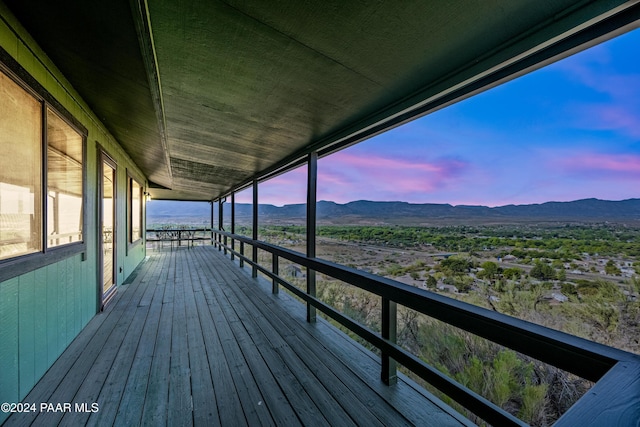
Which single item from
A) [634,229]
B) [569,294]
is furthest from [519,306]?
[634,229]

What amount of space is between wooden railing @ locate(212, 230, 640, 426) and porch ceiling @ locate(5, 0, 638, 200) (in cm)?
123

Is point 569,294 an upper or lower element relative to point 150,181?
lower

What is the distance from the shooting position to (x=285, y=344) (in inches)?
105

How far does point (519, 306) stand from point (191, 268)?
656 centimetres

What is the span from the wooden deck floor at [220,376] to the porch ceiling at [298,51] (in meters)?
2.09

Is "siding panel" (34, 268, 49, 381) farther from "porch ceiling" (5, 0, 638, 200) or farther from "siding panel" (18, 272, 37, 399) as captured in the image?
"porch ceiling" (5, 0, 638, 200)

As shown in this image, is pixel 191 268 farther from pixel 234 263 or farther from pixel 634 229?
pixel 634 229

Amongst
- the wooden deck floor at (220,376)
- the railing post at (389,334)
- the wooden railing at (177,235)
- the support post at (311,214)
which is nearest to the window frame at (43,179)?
the wooden deck floor at (220,376)

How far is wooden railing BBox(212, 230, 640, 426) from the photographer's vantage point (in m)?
0.68

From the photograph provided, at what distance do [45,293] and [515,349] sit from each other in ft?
10.7

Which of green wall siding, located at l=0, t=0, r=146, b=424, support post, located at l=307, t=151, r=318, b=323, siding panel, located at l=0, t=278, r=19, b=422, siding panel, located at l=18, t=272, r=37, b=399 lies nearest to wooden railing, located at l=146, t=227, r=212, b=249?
green wall siding, located at l=0, t=0, r=146, b=424

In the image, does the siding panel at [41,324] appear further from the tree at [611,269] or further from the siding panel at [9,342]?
the tree at [611,269]

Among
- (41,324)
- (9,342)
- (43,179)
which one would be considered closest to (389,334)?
(9,342)

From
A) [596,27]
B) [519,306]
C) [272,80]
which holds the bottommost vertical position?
[519,306]
